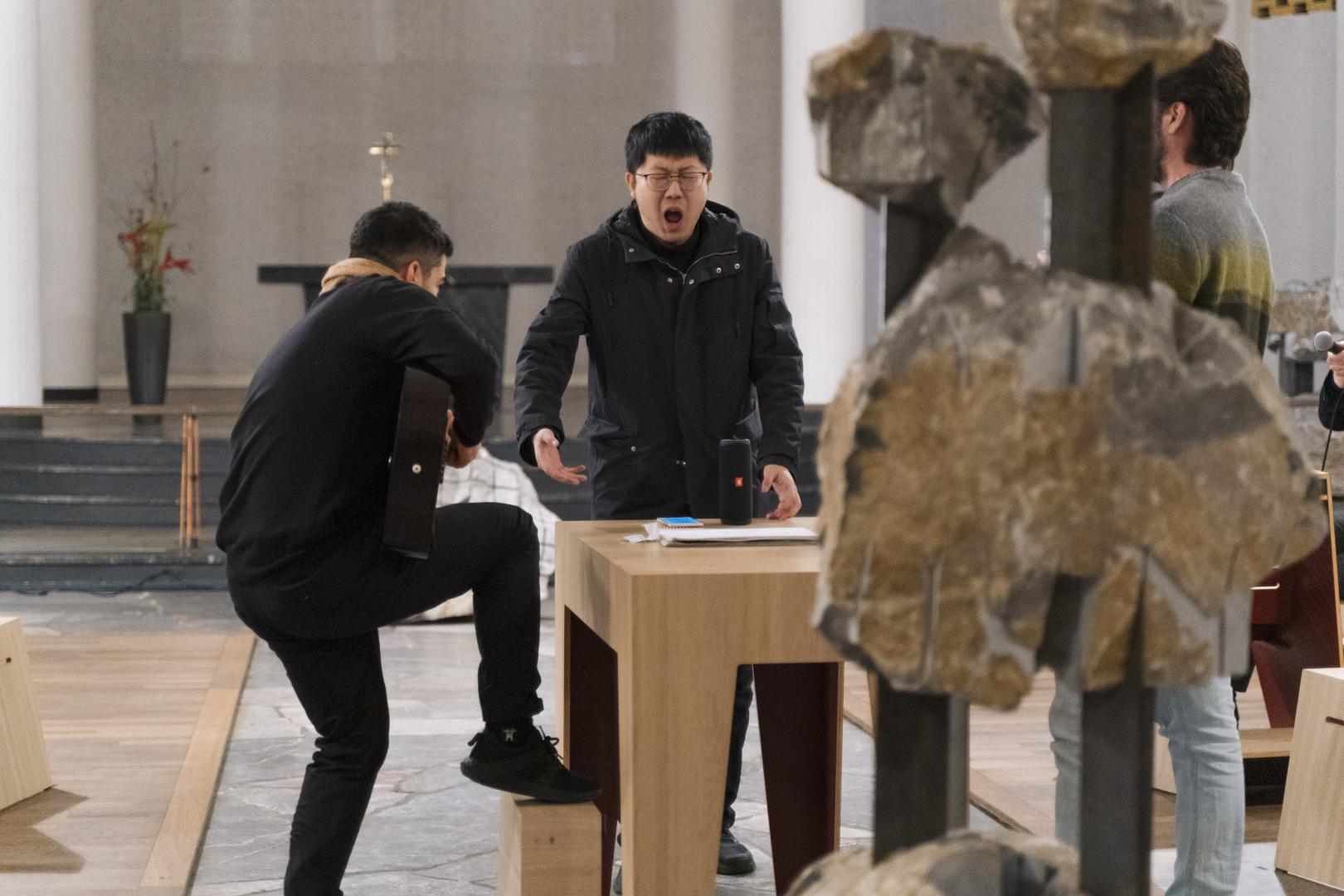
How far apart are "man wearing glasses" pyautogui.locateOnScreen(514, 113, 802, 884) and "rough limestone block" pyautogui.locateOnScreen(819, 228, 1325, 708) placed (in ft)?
6.76

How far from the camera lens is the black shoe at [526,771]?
272 centimetres

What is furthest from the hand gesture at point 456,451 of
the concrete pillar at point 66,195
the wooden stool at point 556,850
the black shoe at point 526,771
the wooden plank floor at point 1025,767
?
the concrete pillar at point 66,195

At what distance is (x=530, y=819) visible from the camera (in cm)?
267

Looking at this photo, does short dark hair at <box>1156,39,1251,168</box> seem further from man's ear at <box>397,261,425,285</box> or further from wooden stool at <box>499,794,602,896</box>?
wooden stool at <box>499,794,602,896</box>

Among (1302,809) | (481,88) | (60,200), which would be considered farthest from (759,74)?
(1302,809)

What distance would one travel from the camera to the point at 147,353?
433 inches

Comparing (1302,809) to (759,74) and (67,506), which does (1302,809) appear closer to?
(67,506)

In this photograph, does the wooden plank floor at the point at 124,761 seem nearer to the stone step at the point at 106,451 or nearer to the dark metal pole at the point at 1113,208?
the dark metal pole at the point at 1113,208

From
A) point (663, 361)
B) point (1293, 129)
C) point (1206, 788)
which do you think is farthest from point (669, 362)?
point (1293, 129)

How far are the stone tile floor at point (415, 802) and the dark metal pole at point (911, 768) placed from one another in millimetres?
1894

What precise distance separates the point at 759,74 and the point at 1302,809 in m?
11.0

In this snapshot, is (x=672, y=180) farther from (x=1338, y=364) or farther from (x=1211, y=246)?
(x=1338, y=364)

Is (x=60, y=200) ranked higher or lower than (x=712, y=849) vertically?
higher

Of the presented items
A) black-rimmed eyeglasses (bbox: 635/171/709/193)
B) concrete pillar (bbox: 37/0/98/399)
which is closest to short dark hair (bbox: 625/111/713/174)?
black-rimmed eyeglasses (bbox: 635/171/709/193)
